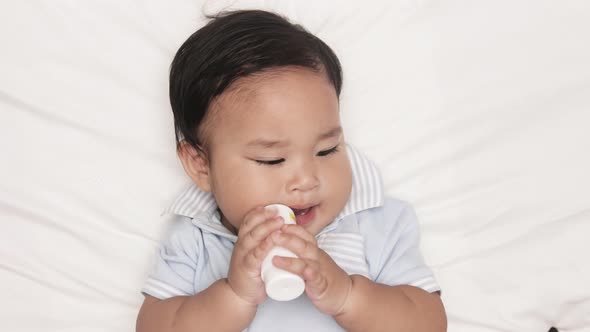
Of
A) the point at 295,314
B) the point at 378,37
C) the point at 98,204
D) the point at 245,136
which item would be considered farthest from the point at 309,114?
the point at 98,204

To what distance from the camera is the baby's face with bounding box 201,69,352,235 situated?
1.42 m

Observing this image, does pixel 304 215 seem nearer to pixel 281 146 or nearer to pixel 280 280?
pixel 281 146

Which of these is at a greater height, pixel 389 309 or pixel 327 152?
pixel 327 152

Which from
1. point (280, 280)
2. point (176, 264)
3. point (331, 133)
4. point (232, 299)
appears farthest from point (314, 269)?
point (176, 264)

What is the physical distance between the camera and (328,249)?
61.4 inches

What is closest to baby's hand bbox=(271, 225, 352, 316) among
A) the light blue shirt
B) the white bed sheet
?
the light blue shirt

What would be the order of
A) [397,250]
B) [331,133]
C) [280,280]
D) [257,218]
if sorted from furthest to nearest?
[397,250]
[331,133]
[257,218]
[280,280]

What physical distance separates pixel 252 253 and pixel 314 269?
0.38 feet

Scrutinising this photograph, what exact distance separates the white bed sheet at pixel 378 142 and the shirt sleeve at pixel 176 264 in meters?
0.14

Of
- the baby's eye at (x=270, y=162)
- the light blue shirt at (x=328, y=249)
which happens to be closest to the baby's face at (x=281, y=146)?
the baby's eye at (x=270, y=162)

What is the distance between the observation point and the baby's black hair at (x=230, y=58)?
1468mm

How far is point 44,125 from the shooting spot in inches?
71.6

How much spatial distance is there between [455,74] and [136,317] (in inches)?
37.4

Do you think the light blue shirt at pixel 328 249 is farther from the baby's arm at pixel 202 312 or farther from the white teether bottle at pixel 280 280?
the white teether bottle at pixel 280 280
